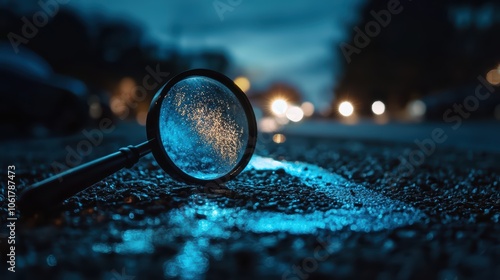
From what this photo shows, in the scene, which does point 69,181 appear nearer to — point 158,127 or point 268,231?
point 158,127

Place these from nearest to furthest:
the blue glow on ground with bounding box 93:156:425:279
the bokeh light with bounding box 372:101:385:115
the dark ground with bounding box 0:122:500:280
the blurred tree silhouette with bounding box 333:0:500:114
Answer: the dark ground with bounding box 0:122:500:280 → the blue glow on ground with bounding box 93:156:425:279 → the bokeh light with bounding box 372:101:385:115 → the blurred tree silhouette with bounding box 333:0:500:114

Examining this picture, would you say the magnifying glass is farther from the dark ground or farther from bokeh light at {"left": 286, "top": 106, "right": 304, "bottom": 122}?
bokeh light at {"left": 286, "top": 106, "right": 304, "bottom": 122}

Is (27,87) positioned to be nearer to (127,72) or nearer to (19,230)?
(19,230)

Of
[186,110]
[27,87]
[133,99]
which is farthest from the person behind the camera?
[133,99]

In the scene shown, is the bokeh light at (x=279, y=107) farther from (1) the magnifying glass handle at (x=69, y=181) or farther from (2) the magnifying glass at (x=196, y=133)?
(1) the magnifying glass handle at (x=69, y=181)

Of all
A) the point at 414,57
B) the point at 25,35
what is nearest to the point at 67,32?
the point at 25,35

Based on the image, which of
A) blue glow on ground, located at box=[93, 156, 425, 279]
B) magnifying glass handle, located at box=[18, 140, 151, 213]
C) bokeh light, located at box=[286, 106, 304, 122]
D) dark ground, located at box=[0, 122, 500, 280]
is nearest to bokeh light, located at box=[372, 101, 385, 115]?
bokeh light, located at box=[286, 106, 304, 122]
